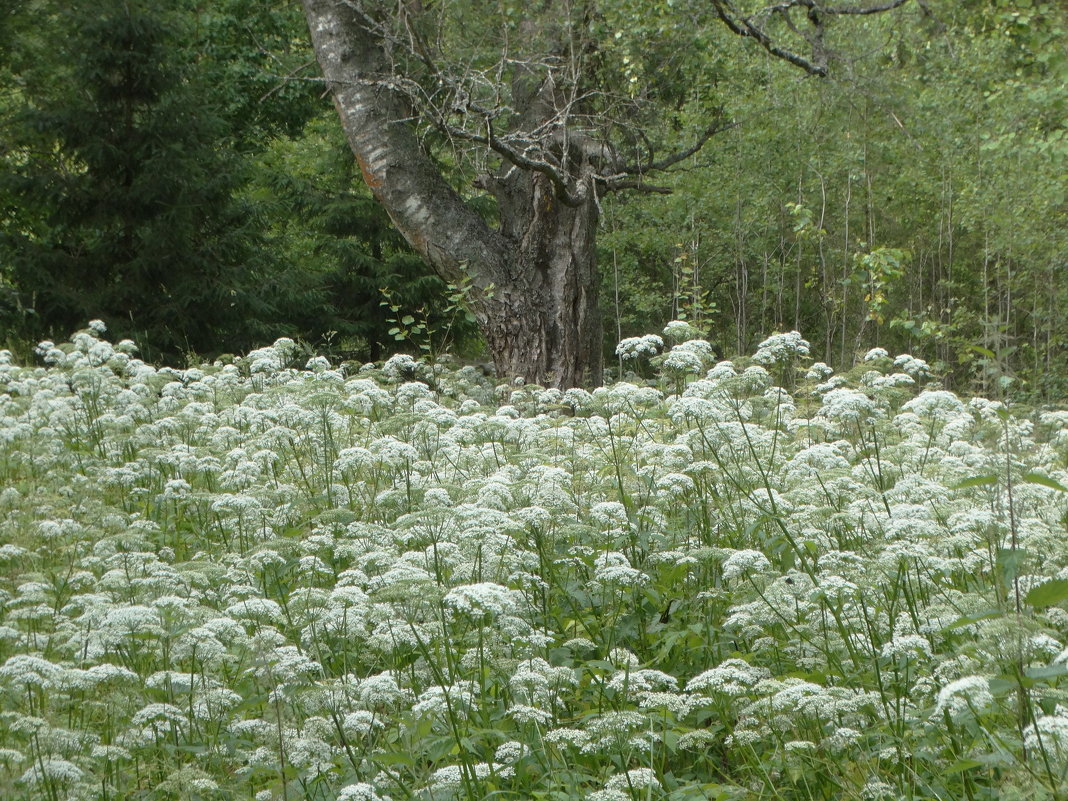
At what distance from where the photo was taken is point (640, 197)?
61.8 feet

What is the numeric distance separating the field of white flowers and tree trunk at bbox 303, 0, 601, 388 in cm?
366

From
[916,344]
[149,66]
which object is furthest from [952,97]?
[149,66]

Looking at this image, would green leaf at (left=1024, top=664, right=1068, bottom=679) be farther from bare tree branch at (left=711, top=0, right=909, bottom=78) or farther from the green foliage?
the green foliage

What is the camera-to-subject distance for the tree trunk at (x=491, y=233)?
9195mm

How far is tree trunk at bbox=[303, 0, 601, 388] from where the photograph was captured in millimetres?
9195

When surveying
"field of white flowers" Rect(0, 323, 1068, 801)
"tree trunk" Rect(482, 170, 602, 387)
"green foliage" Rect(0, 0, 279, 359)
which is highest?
"green foliage" Rect(0, 0, 279, 359)

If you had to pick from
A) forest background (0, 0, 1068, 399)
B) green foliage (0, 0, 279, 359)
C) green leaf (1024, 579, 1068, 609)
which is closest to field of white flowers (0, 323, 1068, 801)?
green leaf (1024, 579, 1068, 609)

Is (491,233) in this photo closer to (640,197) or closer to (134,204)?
(134,204)

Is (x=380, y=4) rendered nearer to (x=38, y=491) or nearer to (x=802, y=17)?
(x=38, y=491)

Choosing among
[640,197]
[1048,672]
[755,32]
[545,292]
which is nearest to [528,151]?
Answer: [545,292]

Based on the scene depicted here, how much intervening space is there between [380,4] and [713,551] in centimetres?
696

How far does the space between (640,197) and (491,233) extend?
10016 mm

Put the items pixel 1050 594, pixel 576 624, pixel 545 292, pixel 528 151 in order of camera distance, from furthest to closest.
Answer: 1. pixel 545 292
2. pixel 528 151
3. pixel 576 624
4. pixel 1050 594

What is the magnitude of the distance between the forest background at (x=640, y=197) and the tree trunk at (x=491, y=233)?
47 cm
